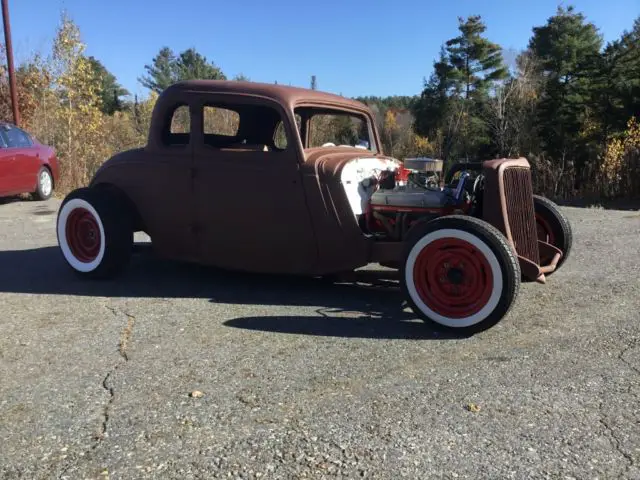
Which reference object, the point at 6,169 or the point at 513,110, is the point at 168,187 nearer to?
the point at 6,169

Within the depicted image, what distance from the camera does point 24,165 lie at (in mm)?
11297

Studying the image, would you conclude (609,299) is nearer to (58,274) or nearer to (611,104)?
(58,274)

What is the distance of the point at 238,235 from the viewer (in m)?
4.84

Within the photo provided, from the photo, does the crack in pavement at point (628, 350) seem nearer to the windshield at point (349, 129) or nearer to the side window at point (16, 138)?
the windshield at point (349, 129)

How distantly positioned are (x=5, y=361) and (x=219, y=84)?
2811 mm

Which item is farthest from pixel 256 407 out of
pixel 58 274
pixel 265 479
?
pixel 58 274

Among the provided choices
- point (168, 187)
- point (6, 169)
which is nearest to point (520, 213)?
point (168, 187)

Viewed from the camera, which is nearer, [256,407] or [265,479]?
[265,479]

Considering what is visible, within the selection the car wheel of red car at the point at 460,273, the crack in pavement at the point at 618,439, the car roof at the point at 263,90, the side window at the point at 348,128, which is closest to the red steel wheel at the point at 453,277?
the car wheel of red car at the point at 460,273

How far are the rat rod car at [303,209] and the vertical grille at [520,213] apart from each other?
0.04ft

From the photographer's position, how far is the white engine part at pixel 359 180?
14.8 ft

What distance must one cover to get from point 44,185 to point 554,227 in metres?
10.7

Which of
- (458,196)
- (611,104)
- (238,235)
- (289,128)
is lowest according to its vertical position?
(238,235)

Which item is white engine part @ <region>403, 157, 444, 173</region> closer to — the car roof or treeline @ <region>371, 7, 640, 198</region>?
the car roof
